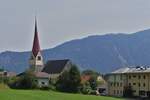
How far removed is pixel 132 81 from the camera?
103250 mm

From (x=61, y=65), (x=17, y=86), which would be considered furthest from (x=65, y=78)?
(x=61, y=65)

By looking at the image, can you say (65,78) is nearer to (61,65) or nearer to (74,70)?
(74,70)

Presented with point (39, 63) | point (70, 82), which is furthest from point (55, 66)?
point (70, 82)

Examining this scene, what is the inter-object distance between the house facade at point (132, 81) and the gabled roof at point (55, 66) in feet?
85.9

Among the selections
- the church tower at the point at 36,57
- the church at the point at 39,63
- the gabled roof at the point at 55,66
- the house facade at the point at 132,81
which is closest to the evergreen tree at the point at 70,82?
the house facade at the point at 132,81

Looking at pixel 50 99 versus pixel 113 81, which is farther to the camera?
pixel 113 81

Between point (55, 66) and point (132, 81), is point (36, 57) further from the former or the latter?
point (132, 81)

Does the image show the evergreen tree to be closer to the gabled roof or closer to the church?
the gabled roof

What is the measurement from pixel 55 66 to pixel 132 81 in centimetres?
4184

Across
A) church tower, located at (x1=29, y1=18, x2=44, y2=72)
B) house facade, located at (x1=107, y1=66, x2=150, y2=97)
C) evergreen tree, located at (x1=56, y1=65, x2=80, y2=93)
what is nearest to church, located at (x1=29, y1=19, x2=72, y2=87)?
church tower, located at (x1=29, y1=18, x2=44, y2=72)

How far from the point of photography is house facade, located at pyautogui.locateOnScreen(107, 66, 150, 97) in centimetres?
9819

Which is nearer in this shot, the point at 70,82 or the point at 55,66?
the point at 70,82

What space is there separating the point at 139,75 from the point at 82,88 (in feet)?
63.3

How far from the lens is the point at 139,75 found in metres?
101
